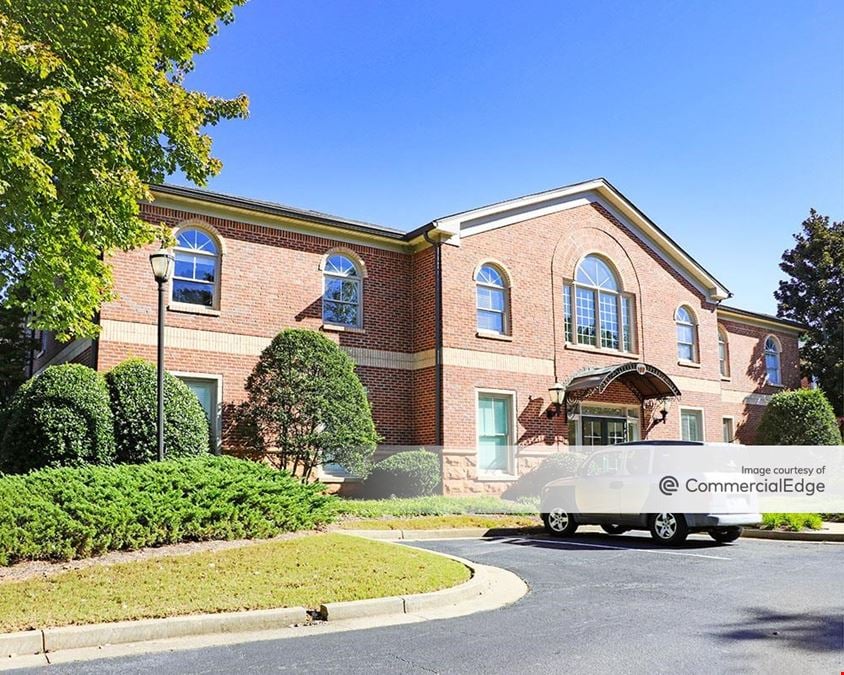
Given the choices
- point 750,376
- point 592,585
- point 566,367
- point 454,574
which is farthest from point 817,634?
point 750,376

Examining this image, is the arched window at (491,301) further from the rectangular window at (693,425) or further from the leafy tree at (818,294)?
the leafy tree at (818,294)

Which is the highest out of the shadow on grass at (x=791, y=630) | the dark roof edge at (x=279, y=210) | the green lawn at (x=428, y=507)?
the dark roof edge at (x=279, y=210)

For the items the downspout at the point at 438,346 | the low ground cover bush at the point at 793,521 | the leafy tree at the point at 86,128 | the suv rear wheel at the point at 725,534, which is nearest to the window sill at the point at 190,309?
the leafy tree at the point at 86,128

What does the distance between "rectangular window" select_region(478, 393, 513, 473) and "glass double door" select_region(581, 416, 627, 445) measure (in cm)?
275

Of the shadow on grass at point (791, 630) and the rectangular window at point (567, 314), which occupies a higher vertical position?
the rectangular window at point (567, 314)

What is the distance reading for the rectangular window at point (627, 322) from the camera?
76.5 ft

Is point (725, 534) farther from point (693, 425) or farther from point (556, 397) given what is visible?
point (693, 425)

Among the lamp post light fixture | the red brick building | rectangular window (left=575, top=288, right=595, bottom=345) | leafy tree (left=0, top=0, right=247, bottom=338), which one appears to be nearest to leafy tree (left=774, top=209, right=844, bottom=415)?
the red brick building

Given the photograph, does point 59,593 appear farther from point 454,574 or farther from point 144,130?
point 144,130

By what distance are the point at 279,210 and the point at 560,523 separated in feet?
31.2

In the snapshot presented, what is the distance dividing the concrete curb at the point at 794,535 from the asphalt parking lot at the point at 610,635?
12.7 feet

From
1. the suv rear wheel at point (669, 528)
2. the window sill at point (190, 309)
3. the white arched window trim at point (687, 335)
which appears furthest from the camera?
the white arched window trim at point (687, 335)

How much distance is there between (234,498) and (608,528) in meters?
7.17

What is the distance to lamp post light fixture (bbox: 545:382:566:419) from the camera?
66.5 ft
